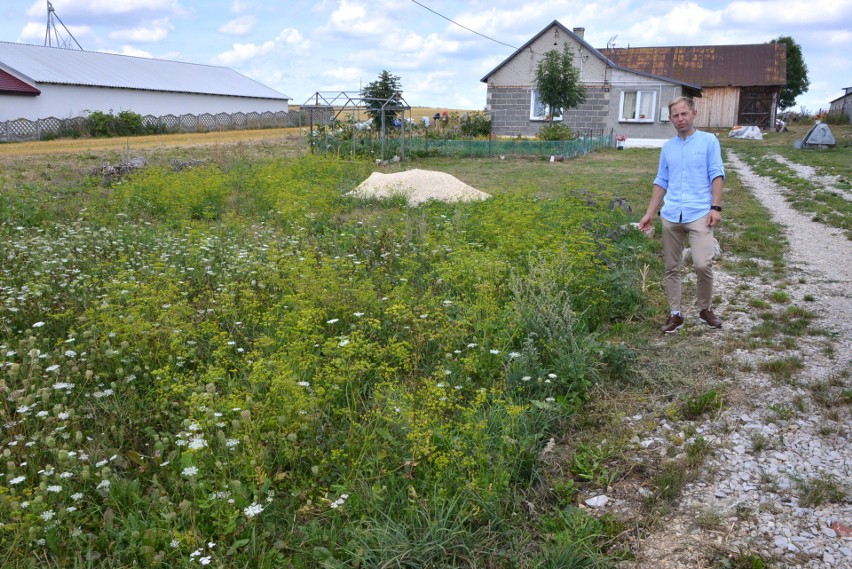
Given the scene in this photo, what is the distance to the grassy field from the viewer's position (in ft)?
10.4

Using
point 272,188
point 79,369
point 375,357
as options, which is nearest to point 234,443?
point 375,357

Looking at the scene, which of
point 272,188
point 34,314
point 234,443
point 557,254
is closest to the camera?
point 234,443

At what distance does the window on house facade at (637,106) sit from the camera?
2942 cm

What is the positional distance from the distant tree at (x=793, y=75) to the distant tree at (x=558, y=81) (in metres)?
38.0

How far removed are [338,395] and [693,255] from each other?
10.6ft

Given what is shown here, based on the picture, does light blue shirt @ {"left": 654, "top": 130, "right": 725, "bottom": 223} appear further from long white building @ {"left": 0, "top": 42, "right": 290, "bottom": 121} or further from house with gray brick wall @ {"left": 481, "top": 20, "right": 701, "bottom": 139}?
long white building @ {"left": 0, "top": 42, "right": 290, "bottom": 121}

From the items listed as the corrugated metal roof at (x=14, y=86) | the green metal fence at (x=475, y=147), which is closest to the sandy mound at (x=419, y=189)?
the green metal fence at (x=475, y=147)

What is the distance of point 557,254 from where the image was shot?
6426 mm

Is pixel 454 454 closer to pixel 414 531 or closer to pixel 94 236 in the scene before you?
pixel 414 531

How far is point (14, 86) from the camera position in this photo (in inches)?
1268

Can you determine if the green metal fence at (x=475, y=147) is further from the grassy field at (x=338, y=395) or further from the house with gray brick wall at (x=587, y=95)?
the grassy field at (x=338, y=395)

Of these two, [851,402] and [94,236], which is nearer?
[851,402]

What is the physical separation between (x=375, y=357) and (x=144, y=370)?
5.29ft

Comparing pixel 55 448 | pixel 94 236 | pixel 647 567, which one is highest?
pixel 94 236
